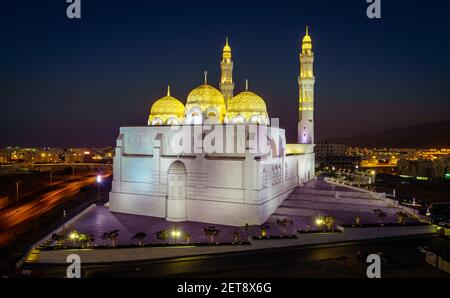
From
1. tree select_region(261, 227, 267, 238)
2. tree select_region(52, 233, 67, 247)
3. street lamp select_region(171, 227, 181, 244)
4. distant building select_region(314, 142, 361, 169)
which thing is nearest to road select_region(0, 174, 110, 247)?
tree select_region(52, 233, 67, 247)

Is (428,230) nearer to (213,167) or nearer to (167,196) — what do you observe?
(213,167)

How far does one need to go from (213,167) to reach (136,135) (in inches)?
293

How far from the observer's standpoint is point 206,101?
29078 millimetres

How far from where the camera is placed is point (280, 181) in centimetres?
3034

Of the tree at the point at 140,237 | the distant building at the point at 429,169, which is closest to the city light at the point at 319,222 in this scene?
the tree at the point at 140,237

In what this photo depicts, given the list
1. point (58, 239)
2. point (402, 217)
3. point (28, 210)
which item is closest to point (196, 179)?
point (58, 239)

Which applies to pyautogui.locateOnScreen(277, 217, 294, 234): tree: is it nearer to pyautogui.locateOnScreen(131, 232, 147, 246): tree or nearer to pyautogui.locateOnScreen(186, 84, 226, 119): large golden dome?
pyautogui.locateOnScreen(131, 232, 147, 246): tree

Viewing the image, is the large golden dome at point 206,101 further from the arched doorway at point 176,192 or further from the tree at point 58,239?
the tree at point 58,239

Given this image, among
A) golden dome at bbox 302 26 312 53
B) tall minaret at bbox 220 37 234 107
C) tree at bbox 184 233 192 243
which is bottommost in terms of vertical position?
tree at bbox 184 233 192 243

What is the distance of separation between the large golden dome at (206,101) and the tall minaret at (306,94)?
14.9 meters

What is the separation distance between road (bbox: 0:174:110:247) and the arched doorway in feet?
35.1

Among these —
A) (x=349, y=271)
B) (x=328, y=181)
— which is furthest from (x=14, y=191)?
(x=349, y=271)

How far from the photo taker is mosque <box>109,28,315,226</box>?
992 inches

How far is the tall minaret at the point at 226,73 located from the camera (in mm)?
39062
